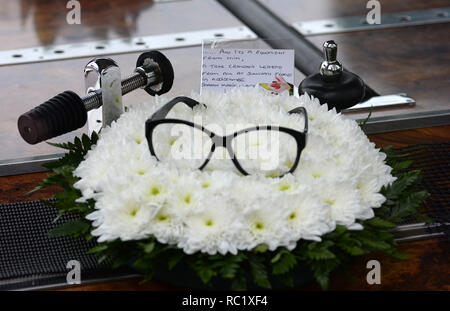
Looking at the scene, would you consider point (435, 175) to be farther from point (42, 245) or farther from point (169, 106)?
point (42, 245)

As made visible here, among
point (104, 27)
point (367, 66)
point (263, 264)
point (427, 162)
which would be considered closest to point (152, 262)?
point (263, 264)

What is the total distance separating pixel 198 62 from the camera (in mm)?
1726

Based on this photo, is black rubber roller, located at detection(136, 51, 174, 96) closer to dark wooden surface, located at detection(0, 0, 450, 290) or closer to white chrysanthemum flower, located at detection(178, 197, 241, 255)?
dark wooden surface, located at detection(0, 0, 450, 290)

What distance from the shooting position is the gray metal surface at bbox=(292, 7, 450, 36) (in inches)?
76.5

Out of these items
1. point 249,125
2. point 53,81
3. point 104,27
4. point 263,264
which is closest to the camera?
point 263,264

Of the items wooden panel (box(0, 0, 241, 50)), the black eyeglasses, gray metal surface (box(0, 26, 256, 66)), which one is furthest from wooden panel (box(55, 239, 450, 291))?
wooden panel (box(0, 0, 241, 50))

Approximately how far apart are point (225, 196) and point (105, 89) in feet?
1.17

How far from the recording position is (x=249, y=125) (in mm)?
964

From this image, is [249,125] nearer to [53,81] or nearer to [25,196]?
[25,196]

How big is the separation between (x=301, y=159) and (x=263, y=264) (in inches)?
5.8

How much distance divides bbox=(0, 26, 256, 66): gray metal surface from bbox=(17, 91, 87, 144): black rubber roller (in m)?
0.75

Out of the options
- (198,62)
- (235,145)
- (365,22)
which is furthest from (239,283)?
(365,22)

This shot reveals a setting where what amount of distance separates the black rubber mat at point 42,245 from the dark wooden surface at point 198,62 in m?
0.03
